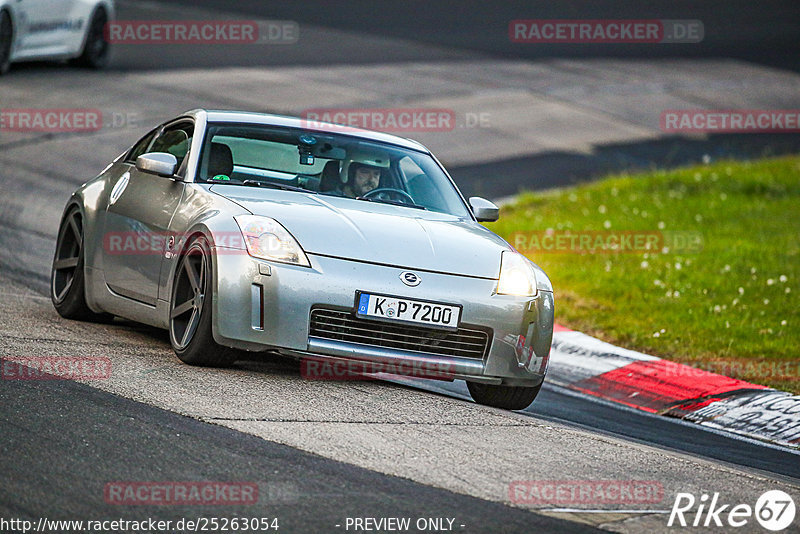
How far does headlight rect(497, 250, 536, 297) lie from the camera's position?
6871 mm

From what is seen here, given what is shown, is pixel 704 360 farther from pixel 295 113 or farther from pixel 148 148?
pixel 295 113

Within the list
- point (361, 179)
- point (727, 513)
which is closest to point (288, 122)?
point (361, 179)

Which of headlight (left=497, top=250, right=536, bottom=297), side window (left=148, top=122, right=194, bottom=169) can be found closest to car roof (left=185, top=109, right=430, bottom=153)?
side window (left=148, top=122, right=194, bottom=169)

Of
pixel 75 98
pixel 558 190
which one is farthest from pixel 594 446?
pixel 75 98

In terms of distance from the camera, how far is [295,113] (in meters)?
18.2

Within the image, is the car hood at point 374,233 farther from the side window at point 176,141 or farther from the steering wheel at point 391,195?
the side window at point 176,141

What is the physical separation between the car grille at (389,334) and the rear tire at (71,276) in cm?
230

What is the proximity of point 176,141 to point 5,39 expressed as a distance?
398 inches

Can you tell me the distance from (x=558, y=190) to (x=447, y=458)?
1103cm

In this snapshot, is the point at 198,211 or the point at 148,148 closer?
the point at 198,211

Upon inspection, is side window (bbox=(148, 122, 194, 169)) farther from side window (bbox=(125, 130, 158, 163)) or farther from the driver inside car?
the driver inside car

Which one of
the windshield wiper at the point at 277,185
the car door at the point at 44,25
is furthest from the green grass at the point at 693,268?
the car door at the point at 44,25

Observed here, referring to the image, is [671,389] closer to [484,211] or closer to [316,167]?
[484,211]

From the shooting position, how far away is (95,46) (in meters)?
19.9
